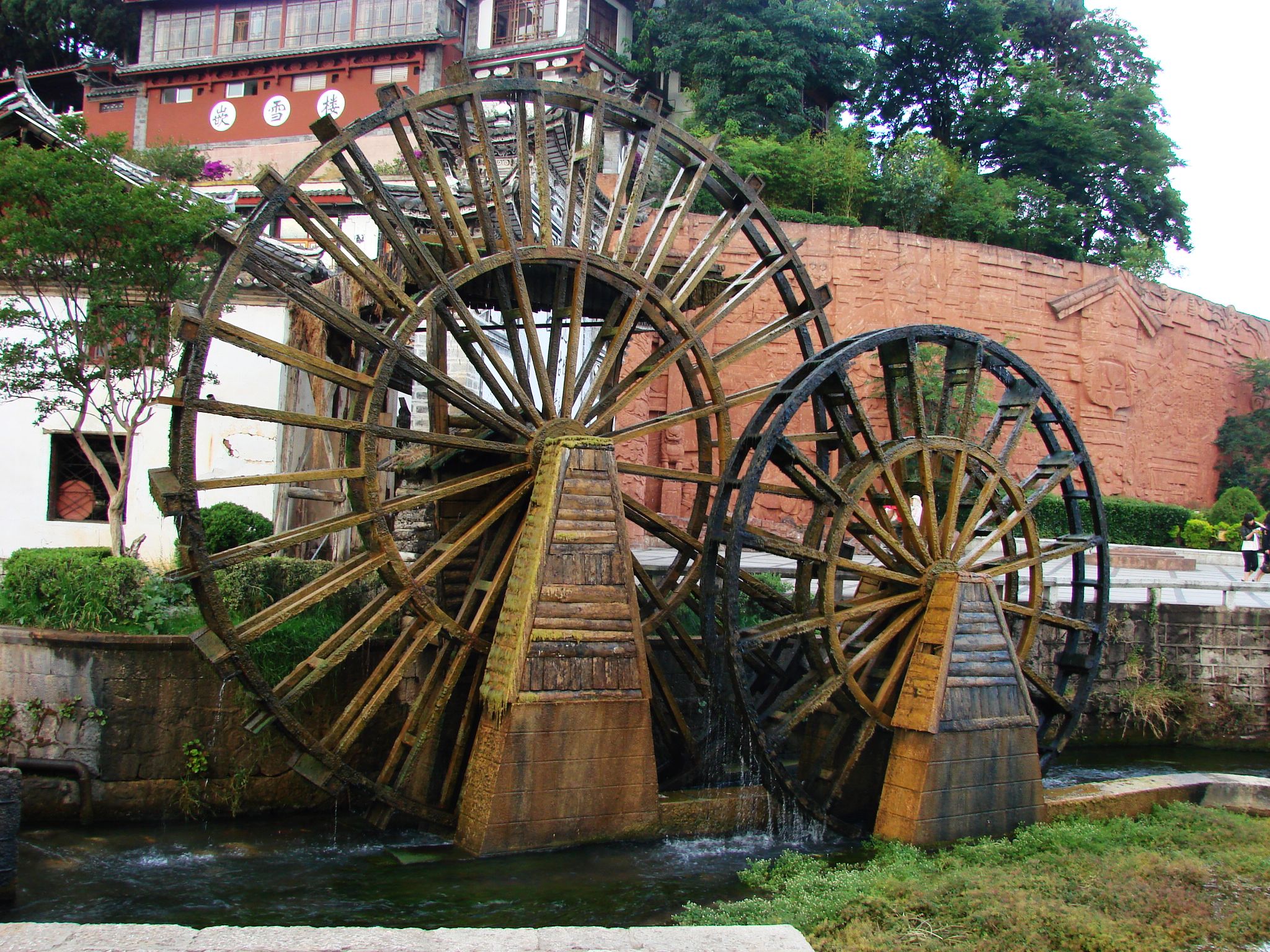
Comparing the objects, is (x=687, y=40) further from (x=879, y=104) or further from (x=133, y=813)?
(x=133, y=813)

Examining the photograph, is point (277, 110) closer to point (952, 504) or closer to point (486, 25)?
point (486, 25)

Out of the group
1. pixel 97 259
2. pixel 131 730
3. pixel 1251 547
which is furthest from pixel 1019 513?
pixel 97 259

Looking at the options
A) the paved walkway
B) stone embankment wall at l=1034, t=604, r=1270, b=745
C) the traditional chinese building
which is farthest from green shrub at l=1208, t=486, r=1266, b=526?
the traditional chinese building

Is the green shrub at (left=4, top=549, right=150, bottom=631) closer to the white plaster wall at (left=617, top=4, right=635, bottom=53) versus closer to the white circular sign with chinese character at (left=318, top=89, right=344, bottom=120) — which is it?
the white circular sign with chinese character at (left=318, top=89, right=344, bottom=120)

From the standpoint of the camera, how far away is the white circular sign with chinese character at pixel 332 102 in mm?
26469

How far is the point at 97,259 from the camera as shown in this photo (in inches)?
418

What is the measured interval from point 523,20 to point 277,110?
21.0 feet

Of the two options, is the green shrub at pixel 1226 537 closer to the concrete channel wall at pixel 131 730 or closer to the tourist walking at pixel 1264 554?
the tourist walking at pixel 1264 554

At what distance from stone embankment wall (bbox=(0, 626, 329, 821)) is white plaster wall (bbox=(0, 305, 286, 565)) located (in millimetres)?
4537

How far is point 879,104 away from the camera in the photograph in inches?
1073

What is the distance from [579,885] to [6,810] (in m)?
3.38

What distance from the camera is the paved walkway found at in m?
13.3

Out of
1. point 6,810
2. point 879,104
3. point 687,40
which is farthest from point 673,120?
point 6,810

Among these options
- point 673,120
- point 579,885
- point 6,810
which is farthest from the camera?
point 673,120
